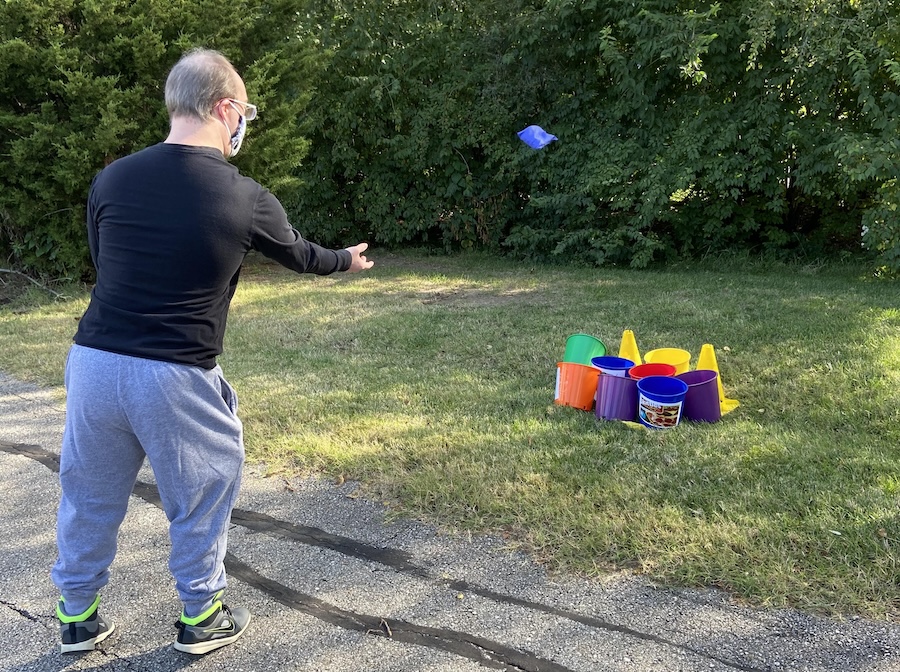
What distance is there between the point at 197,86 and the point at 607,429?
290cm

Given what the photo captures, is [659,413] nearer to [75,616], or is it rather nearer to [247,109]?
[247,109]

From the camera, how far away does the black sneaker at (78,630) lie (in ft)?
7.83

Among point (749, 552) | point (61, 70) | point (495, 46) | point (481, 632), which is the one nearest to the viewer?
point (481, 632)

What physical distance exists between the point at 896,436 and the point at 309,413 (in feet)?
11.0

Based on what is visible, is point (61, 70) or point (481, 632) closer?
point (481, 632)

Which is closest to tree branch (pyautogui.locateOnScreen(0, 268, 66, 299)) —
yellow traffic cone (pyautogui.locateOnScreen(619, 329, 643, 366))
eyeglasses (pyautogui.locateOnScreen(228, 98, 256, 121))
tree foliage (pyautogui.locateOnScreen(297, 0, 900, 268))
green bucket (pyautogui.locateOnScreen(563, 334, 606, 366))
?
tree foliage (pyautogui.locateOnScreen(297, 0, 900, 268))

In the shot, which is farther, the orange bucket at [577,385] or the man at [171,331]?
the orange bucket at [577,385]

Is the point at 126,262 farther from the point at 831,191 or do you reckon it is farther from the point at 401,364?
the point at 831,191

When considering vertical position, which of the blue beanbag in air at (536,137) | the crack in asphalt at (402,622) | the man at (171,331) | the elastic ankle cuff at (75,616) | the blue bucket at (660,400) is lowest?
the crack in asphalt at (402,622)

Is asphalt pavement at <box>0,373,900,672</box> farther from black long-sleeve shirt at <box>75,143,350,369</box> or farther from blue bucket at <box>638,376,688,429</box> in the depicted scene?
blue bucket at <box>638,376,688,429</box>

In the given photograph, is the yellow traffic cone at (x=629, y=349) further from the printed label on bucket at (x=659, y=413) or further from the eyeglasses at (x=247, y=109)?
the eyeglasses at (x=247, y=109)

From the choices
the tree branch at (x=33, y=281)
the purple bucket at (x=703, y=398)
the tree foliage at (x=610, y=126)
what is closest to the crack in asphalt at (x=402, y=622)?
the purple bucket at (x=703, y=398)

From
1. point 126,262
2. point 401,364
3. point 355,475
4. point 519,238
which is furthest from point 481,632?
point 519,238

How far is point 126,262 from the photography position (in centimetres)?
208
